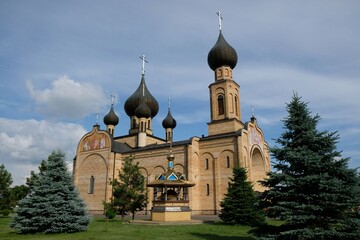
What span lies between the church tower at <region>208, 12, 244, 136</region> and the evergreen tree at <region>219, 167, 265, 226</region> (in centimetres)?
1142

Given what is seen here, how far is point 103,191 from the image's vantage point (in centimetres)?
3309

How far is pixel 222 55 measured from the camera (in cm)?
3081

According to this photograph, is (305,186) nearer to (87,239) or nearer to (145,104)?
(87,239)

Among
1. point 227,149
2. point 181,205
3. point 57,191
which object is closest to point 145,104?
point 227,149

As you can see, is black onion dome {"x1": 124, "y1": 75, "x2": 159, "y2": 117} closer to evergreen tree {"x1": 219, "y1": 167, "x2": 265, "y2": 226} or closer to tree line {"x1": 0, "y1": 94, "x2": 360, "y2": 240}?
evergreen tree {"x1": 219, "y1": 167, "x2": 265, "y2": 226}

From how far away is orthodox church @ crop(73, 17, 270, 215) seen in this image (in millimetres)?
27562

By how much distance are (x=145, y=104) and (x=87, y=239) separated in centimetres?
3032

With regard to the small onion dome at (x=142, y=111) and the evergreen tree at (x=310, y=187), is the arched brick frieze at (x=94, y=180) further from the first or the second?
the evergreen tree at (x=310, y=187)

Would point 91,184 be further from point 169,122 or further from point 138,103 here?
point 169,122

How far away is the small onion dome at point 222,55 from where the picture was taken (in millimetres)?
30891

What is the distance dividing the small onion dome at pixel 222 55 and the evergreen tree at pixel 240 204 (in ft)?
50.4

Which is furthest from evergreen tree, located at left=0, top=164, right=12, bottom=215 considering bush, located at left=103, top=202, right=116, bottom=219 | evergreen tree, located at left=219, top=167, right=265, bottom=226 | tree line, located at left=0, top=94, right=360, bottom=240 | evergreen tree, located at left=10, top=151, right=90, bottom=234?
tree line, located at left=0, top=94, right=360, bottom=240

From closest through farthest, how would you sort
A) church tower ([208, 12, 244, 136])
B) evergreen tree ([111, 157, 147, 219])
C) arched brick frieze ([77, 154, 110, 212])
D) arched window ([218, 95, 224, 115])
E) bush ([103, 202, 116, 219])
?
Result: evergreen tree ([111, 157, 147, 219])
bush ([103, 202, 116, 219])
church tower ([208, 12, 244, 136])
arched window ([218, 95, 224, 115])
arched brick frieze ([77, 154, 110, 212])

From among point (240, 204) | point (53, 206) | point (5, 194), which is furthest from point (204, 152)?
point (5, 194)
